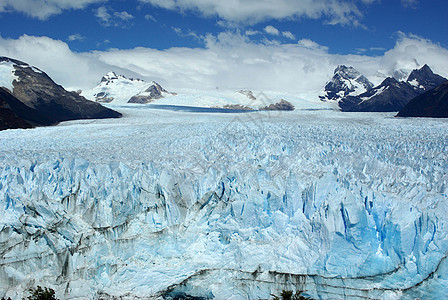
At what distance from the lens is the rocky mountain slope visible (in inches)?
963

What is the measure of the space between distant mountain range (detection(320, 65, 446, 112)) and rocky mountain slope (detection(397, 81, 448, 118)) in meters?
24.0

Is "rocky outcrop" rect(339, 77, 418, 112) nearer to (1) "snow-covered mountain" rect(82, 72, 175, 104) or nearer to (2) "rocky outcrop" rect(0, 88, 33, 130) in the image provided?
(1) "snow-covered mountain" rect(82, 72, 175, 104)

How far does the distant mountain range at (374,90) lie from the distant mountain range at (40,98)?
125 ft

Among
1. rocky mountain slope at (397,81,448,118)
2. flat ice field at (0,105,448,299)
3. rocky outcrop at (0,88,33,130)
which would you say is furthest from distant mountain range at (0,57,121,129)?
rocky mountain slope at (397,81,448,118)

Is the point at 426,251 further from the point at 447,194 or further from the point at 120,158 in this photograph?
the point at 120,158

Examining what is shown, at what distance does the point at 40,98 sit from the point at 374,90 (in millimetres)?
47369

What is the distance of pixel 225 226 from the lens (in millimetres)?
7027

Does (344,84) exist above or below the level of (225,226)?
above

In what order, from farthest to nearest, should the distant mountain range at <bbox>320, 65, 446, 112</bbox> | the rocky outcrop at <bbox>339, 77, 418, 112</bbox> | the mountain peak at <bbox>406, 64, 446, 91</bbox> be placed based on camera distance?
the mountain peak at <bbox>406, 64, 446, 91</bbox> < the distant mountain range at <bbox>320, 65, 446, 112</bbox> < the rocky outcrop at <bbox>339, 77, 418, 112</bbox>

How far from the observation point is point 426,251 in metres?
5.85

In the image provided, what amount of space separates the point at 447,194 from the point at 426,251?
1211 millimetres

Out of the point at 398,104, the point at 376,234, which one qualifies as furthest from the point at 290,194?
the point at 398,104

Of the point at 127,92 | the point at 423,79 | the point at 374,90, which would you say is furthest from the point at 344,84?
the point at 127,92

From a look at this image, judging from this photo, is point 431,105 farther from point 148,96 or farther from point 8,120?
point 148,96
